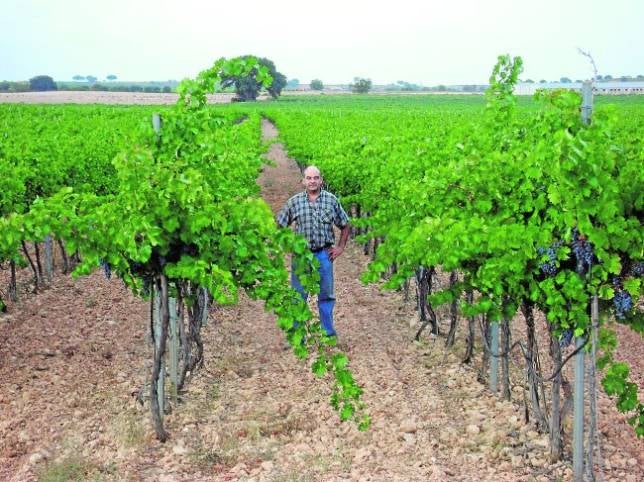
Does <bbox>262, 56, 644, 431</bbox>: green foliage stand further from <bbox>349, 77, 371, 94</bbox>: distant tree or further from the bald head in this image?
<bbox>349, 77, 371, 94</bbox>: distant tree

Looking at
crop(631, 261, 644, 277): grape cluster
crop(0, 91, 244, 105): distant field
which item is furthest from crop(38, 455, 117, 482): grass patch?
crop(0, 91, 244, 105): distant field

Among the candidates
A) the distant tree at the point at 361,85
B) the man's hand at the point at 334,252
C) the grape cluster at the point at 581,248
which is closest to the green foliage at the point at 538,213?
the grape cluster at the point at 581,248

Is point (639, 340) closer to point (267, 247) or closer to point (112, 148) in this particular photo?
point (267, 247)

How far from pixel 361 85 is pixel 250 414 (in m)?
135

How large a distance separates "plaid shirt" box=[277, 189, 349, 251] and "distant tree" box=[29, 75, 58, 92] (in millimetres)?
138885

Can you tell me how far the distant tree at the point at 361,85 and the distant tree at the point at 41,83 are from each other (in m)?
53.0

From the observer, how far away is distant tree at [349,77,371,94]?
452ft

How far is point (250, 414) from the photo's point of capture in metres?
6.77

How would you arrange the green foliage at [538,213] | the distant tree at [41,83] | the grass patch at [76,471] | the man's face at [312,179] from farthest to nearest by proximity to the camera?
1. the distant tree at [41,83]
2. the man's face at [312,179]
3. the grass patch at [76,471]
4. the green foliage at [538,213]

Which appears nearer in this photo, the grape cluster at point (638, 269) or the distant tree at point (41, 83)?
the grape cluster at point (638, 269)

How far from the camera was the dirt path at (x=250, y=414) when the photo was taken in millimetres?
5836

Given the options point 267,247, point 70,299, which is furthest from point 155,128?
point 70,299

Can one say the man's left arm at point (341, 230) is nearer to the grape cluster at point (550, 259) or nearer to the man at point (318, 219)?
the man at point (318, 219)

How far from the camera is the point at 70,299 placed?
1064 centimetres
